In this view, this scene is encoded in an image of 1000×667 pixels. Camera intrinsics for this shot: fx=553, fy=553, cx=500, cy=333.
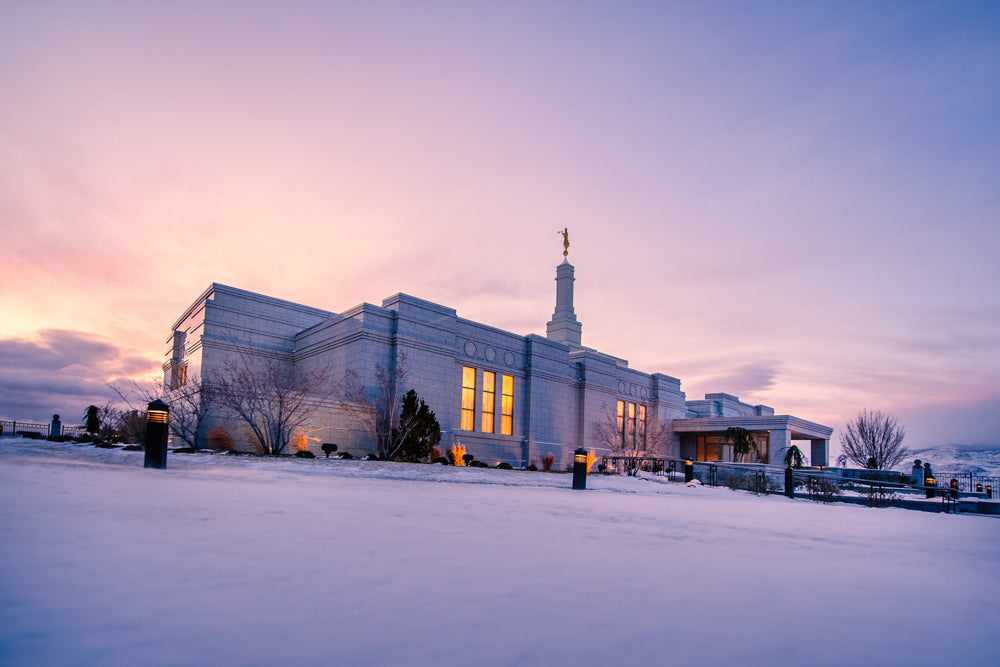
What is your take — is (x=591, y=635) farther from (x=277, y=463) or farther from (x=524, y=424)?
(x=524, y=424)

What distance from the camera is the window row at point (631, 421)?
32.8 m

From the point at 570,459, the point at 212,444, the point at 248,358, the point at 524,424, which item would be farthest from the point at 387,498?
the point at 570,459

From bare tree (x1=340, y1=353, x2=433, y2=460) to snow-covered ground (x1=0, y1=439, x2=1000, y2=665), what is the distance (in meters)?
13.7

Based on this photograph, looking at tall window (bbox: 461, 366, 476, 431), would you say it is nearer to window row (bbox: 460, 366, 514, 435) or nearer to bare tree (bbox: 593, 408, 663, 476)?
window row (bbox: 460, 366, 514, 435)

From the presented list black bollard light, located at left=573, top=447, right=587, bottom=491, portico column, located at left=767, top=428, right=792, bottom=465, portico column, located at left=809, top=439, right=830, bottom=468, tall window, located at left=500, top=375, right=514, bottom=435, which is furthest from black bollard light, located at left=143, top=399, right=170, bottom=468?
portico column, located at left=809, top=439, right=830, bottom=468

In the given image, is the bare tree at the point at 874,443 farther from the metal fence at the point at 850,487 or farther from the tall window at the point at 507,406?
the tall window at the point at 507,406

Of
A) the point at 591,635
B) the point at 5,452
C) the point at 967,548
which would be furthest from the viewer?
the point at 5,452

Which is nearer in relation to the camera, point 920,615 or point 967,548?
point 920,615

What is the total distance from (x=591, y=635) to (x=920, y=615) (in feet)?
6.11

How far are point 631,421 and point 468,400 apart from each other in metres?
12.9

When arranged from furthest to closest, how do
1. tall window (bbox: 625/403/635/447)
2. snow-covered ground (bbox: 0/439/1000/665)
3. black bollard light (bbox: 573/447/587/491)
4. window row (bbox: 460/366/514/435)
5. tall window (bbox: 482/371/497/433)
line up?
tall window (bbox: 625/403/635/447) → tall window (bbox: 482/371/497/433) → window row (bbox: 460/366/514/435) → black bollard light (bbox: 573/447/587/491) → snow-covered ground (bbox: 0/439/1000/665)

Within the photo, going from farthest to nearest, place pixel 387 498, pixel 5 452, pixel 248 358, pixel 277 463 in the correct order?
1. pixel 248 358
2. pixel 277 463
3. pixel 5 452
4. pixel 387 498

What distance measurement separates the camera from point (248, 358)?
79.2 ft

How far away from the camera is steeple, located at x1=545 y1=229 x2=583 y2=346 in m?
37.9
